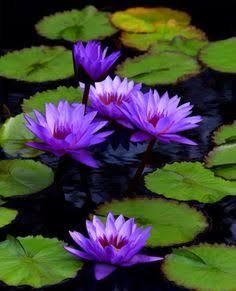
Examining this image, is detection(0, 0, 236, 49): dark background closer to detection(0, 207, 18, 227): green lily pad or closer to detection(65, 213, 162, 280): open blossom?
detection(0, 207, 18, 227): green lily pad

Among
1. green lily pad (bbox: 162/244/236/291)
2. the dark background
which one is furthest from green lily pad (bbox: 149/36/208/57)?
green lily pad (bbox: 162/244/236/291)

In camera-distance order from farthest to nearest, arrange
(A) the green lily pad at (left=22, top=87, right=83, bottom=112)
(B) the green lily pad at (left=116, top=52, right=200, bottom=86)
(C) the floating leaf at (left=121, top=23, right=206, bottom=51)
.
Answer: (C) the floating leaf at (left=121, top=23, right=206, bottom=51) < (B) the green lily pad at (left=116, top=52, right=200, bottom=86) < (A) the green lily pad at (left=22, top=87, right=83, bottom=112)

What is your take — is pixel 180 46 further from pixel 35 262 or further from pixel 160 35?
pixel 35 262

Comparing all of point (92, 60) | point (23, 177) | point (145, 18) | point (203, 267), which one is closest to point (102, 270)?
point (203, 267)

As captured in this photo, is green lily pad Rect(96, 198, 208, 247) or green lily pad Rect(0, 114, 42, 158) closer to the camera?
green lily pad Rect(96, 198, 208, 247)

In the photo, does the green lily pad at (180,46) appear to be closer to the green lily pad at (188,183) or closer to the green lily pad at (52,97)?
the green lily pad at (52,97)

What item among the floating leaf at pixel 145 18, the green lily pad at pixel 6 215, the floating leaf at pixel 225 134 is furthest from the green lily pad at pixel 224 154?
the floating leaf at pixel 145 18
